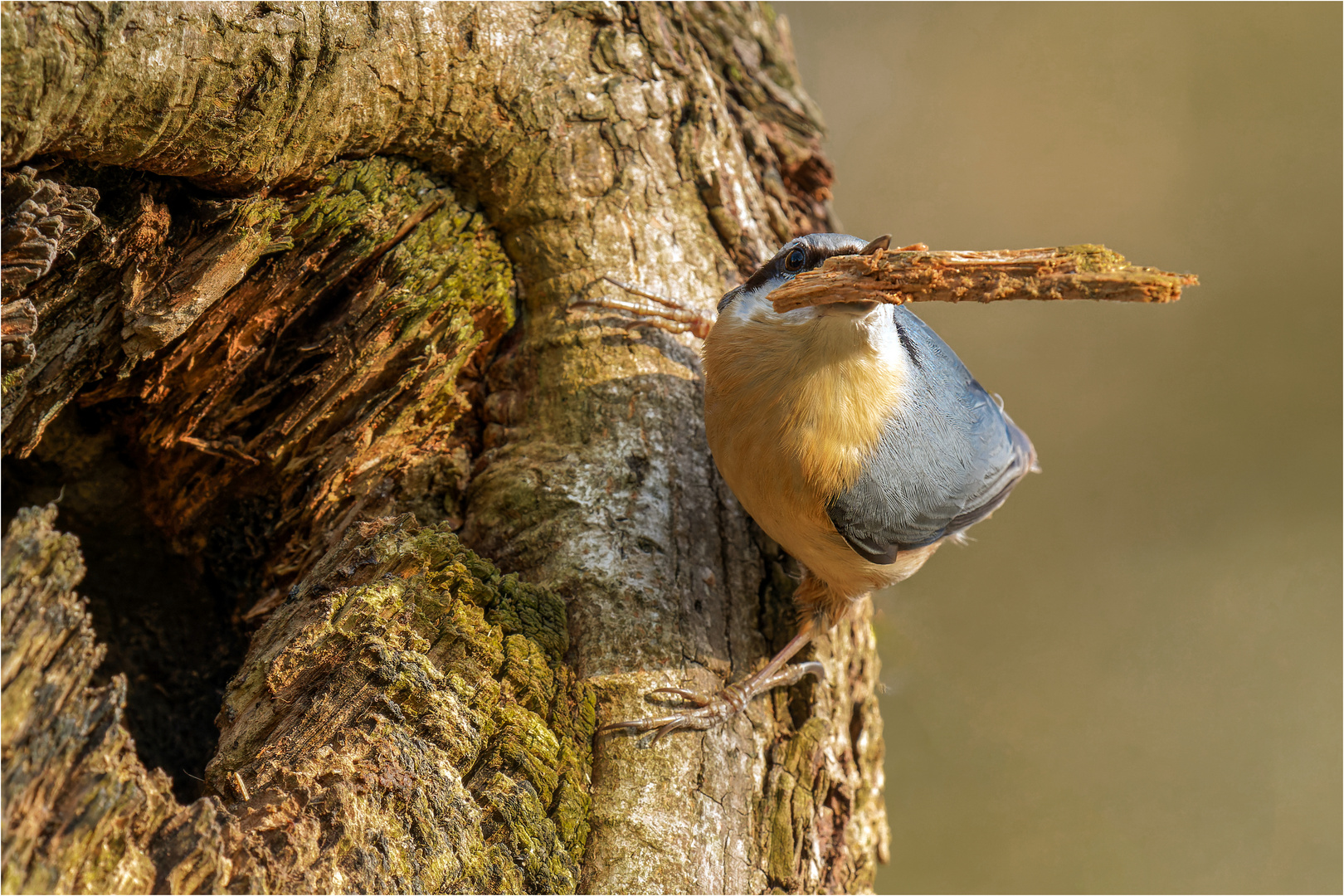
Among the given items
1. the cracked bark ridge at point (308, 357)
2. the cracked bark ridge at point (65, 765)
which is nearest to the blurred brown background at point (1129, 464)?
the cracked bark ridge at point (308, 357)

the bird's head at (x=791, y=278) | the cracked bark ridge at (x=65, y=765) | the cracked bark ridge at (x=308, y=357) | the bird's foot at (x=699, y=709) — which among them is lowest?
the cracked bark ridge at (x=65, y=765)

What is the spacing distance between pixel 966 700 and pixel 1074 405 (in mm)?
2088

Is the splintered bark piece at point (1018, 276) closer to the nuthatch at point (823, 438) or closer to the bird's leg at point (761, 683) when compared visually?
the nuthatch at point (823, 438)

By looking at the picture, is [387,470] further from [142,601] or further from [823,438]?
[823,438]

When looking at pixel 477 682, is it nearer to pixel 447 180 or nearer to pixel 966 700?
pixel 447 180

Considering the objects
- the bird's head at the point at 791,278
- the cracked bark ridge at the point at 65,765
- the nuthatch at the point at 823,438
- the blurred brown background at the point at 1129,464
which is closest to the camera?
the cracked bark ridge at the point at 65,765

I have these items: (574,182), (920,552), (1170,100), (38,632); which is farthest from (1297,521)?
(38,632)

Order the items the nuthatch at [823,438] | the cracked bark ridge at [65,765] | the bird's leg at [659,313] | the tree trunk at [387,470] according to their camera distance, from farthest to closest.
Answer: the bird's leg at [659,313] < the nuthatch at [823,438] < the tree trunk at [387,470] < the cracked bark ridge at [65,765]

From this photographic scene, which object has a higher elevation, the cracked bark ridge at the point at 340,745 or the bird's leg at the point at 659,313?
the bird's leg at the point at 659,313

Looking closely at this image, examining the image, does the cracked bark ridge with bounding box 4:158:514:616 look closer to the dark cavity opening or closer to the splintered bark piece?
the dark cavity opening

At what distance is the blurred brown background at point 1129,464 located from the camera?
4.96 meters

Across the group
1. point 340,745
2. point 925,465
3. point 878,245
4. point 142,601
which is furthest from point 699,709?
point 142,601

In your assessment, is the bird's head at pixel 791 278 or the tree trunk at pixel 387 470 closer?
the tree trunk at pixel 387 470

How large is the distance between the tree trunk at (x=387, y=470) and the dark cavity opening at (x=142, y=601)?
11 millimetres
